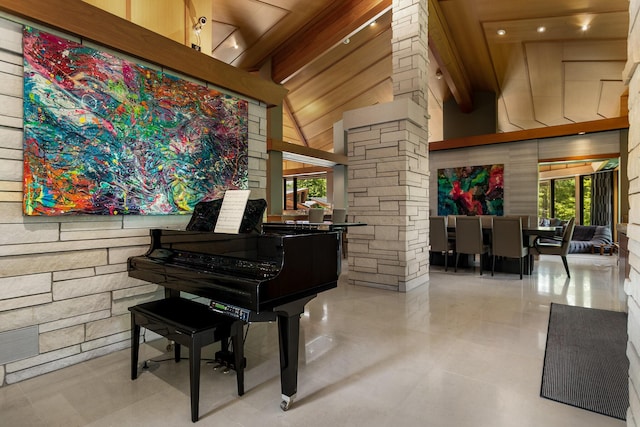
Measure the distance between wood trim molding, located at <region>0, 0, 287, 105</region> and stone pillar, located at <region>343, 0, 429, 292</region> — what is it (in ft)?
6.02

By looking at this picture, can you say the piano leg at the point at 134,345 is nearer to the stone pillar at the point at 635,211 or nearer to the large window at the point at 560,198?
the stone pillar at the point at 635,211

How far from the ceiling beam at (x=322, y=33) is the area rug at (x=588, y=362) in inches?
212

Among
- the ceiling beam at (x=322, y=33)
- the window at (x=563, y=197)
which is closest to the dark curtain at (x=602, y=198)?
the window at (x=563, y=197)

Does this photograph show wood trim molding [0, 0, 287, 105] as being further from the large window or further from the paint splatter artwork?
the large window

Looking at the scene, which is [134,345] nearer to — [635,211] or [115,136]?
[115,136]

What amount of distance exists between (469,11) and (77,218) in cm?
703

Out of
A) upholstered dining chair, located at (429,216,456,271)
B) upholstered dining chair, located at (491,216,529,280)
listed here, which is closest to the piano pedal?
upholstered dining chair, located at (429,216,456,271)

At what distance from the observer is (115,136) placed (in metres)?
2.43

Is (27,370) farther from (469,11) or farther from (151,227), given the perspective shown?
(469,11)

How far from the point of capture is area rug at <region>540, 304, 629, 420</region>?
1862 millimetres

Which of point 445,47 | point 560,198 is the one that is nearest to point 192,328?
point 445,47

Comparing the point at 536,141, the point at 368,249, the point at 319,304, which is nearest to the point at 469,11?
the point at 536,141

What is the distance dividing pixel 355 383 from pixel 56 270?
209cm

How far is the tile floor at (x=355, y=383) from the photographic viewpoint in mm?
1703
